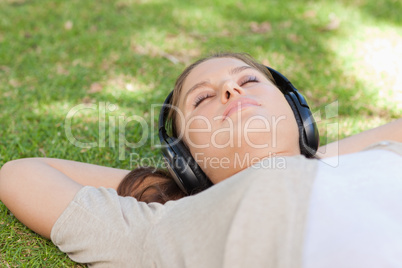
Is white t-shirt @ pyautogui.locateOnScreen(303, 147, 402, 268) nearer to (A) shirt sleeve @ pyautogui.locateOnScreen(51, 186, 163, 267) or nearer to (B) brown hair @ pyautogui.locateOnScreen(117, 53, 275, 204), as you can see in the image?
(A) shirt sleeve @ pyautogui.locateOnScreen(51, 186, 163, 267)

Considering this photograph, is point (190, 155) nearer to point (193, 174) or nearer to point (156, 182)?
point (193, 174)

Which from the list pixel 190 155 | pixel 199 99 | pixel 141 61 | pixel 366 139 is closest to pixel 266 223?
pixel 190 155

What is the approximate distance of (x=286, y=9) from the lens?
4910 mm

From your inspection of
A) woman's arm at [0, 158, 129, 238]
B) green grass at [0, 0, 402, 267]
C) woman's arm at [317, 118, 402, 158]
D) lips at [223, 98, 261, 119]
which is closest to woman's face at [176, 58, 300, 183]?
lips at [223, 98, 261, 119]

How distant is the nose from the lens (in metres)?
1.95

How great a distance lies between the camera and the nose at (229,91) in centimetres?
195

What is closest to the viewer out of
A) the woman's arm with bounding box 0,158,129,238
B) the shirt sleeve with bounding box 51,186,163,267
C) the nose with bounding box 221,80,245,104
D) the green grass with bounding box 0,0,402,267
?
the shirt sleeve with bounding box 51,186,163,267

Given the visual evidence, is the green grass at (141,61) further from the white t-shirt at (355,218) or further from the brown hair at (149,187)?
the white t-shirt at (355,218)

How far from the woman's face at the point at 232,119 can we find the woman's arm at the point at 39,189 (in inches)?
23.8

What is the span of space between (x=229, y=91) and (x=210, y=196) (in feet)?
1.91

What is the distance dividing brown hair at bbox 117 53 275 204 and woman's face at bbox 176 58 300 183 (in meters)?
0.15

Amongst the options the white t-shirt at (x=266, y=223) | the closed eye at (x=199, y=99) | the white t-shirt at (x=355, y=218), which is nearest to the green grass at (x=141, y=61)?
the white t-shirt at (x=266, y=223)

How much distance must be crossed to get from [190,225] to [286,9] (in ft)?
13.0

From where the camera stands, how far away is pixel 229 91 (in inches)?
77.0
